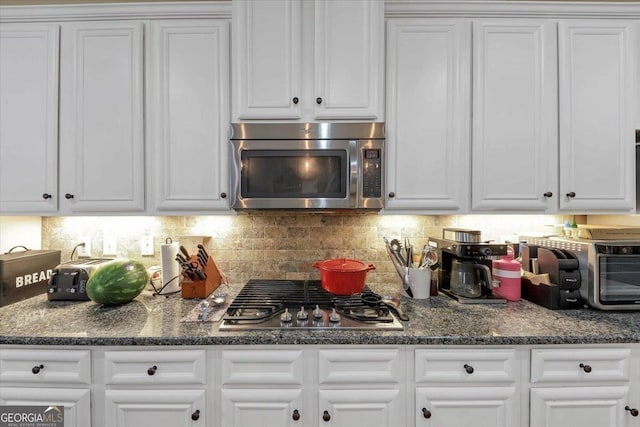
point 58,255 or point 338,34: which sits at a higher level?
point 338,34

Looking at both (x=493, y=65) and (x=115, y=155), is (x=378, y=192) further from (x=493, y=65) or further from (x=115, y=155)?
(x=115, y=155)

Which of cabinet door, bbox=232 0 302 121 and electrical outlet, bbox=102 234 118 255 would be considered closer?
cabinet door, bbox=232 0 302 121

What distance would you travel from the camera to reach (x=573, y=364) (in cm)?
116

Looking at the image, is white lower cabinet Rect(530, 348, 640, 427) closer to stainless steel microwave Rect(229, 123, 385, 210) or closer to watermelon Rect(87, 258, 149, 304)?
stainless steel microwave Rect(229, 123, 385, 210)

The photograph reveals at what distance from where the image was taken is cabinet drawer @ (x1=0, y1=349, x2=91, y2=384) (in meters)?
1.14

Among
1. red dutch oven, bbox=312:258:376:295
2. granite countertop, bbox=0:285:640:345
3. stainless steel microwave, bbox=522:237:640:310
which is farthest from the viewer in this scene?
red dutch oven, bbox=312:258:376:295

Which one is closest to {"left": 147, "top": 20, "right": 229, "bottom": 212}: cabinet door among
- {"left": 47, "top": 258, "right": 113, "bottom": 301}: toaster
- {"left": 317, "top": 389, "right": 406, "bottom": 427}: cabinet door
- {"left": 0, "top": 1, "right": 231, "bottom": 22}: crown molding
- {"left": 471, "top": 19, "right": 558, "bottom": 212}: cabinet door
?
{"left": 0, "top": 1, "right": 231, "bottom": 22}: crown molding

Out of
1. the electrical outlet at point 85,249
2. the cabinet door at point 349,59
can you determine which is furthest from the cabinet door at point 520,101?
the electrical outlet at point 85,249

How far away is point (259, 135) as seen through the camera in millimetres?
1460

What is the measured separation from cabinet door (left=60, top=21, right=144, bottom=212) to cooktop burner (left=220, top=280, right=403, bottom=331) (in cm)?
84

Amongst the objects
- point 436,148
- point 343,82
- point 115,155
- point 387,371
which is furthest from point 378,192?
point 115,155

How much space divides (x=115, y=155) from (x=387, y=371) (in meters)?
1.67

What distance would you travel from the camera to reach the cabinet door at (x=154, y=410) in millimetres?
1144

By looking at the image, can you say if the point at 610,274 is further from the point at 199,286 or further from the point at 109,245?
the point at 109,245
